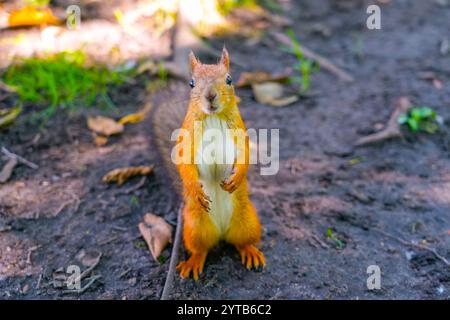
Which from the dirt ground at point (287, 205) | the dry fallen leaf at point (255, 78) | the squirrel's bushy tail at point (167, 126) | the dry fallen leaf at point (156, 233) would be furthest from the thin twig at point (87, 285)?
the dry fallen leaf at point (255, 78)

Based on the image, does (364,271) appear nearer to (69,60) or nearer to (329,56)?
(329,56)

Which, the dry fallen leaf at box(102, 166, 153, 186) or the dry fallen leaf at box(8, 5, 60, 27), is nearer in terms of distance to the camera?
the dry fallen leaf at box(102, 166, 153, 186)

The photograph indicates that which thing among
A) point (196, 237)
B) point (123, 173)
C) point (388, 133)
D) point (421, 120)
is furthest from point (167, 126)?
point (421, 120)

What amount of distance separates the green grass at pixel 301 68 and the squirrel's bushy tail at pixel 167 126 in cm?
123

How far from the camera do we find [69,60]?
3.86 metres

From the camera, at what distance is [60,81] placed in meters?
3.69

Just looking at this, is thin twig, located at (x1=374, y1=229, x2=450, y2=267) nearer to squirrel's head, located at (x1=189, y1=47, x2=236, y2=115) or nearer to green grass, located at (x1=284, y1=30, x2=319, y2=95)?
squirrel's head, located at (x1=189, y1=47, x2=236, y2=115)

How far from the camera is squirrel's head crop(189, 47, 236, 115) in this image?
6.39ft

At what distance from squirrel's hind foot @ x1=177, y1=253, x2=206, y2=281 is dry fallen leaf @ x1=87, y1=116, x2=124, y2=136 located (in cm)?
121

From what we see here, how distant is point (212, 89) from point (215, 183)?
46 centimetres

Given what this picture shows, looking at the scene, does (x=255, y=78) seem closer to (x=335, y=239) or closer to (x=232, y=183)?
(x=335, y=239)

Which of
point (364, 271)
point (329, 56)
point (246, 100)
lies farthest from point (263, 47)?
point (364, 271)

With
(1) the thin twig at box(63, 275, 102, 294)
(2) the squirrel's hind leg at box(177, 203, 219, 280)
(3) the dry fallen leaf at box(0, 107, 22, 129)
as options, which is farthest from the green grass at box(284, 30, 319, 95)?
(1) the thin twig at box(63, 275, 102, 294)

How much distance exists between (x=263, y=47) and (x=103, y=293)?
109 inches
